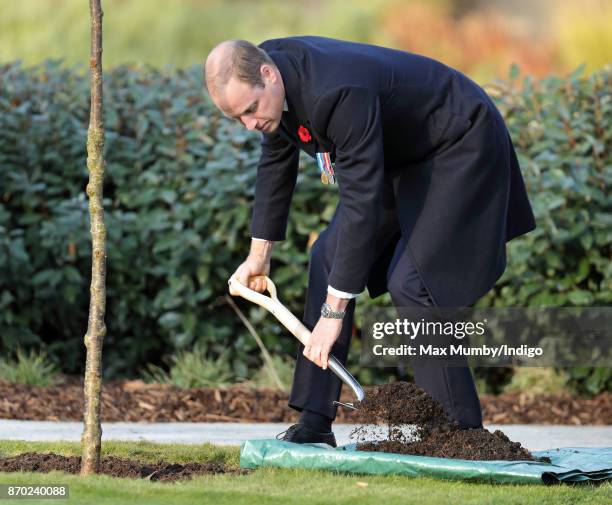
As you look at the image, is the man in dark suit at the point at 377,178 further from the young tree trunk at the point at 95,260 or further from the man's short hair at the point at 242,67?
the young tree trunk at the point at 95,260

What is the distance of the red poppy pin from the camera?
3.83 meters

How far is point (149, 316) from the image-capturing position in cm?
673

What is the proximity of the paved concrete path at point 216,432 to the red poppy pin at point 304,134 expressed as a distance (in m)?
1.46

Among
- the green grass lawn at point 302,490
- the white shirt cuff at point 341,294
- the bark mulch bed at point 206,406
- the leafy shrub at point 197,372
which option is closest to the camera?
the green grass lawn at point 302,490

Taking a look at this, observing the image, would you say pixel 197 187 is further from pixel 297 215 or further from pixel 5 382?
pixel 5 382

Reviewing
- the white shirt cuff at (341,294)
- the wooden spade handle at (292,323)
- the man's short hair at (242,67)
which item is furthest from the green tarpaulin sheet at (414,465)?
the man's short hair at (242,67)

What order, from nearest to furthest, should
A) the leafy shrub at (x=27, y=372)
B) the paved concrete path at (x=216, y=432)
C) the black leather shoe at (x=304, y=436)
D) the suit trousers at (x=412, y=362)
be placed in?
the suit trousers at (x=412, y=362), the black leather shoe at (x=304, y=436), the paved concrete path at (x=216, y=432), the leafy shrub at (x=27, y=372)

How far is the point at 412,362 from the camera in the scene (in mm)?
4035

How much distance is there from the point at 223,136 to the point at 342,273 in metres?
2.81

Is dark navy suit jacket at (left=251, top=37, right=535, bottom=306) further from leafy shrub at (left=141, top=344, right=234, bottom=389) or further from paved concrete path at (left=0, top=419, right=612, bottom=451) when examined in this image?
leafy shrub at (left=141, top=344, right=234, bottom=389)

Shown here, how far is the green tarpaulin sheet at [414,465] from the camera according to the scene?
367 cm

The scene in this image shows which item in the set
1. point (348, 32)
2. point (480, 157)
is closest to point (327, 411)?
point (480, 157)

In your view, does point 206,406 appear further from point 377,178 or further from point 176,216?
point 377,178

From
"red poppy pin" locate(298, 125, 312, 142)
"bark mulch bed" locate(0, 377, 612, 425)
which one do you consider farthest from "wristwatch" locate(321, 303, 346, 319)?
"bark mulch bed" locate(0, 377, 612, 425)
